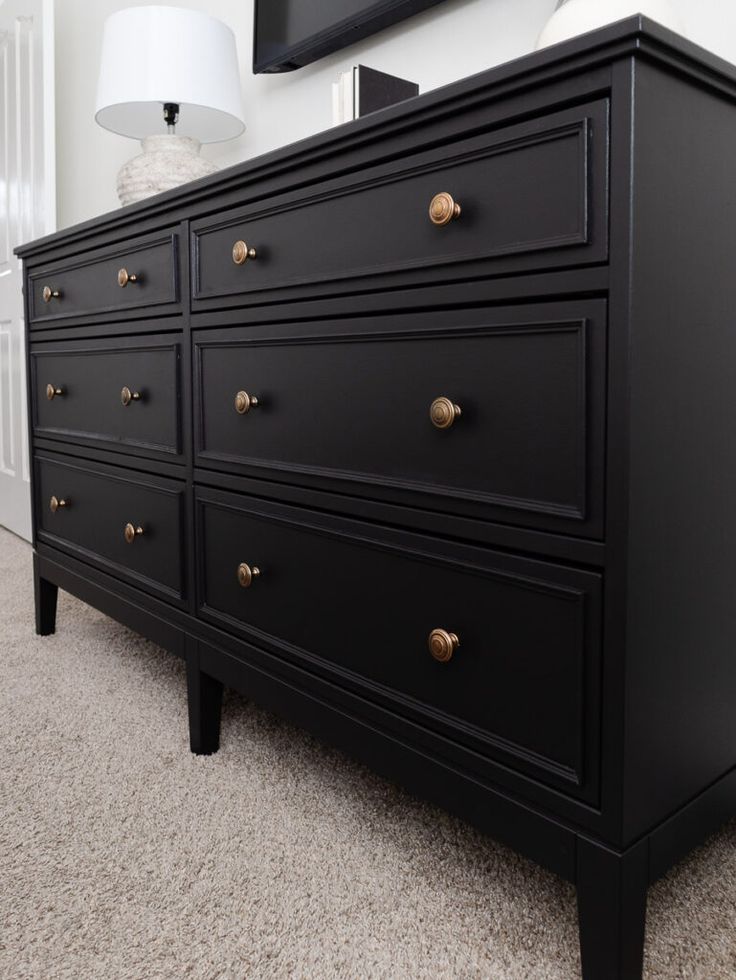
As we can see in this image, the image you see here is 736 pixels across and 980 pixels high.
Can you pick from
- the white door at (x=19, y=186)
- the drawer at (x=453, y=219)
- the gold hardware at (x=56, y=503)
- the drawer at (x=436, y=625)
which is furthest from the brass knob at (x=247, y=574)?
the white door at (x=19, y=186)

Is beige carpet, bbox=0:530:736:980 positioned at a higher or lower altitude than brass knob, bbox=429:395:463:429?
lower

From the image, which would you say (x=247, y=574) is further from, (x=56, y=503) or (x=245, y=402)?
(x=56, y=503)

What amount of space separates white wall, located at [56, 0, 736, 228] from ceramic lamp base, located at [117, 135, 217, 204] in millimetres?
315

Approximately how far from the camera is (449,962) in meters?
0.84

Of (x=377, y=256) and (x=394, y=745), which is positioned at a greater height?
(x=377, y=256)

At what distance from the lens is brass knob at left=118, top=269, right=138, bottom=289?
1390 millimetres

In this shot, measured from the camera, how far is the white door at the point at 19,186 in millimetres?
2686

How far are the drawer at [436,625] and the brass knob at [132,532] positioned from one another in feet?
0.97

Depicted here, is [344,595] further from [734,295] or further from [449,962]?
[734,295]

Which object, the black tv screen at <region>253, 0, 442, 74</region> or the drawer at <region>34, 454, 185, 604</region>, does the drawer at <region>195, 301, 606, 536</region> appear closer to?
the drawer at <region>34, 454, 185, 604</region>

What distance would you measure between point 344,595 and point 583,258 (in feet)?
1.65

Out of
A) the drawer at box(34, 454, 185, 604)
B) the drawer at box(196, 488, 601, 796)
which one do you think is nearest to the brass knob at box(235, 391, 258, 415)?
the drawer at box(196, 488, 601, 796)

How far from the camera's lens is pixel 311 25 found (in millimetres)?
1784

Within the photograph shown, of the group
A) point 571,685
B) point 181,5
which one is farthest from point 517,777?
point 181,5
